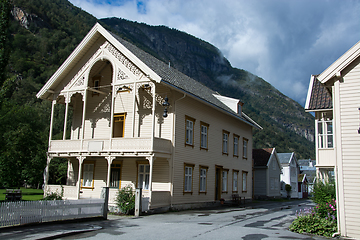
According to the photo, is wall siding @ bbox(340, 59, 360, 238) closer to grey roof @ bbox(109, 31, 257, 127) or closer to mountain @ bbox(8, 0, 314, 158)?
grey roof @ bbox(109, 31, 257, 127)

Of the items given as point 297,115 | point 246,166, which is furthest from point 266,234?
point 297,115

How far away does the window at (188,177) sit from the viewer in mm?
23047

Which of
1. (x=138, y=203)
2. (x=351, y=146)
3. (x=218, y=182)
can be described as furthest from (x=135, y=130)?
(x=351, y=146)

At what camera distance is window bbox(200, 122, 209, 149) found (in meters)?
25.5

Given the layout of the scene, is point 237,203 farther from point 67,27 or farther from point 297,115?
point 297,115

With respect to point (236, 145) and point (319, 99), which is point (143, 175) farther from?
point (319, 99)

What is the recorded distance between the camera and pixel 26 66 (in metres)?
94.6

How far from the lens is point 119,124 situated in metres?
25.1

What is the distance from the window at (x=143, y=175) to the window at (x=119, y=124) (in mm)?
3326

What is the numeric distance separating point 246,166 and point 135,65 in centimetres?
1813

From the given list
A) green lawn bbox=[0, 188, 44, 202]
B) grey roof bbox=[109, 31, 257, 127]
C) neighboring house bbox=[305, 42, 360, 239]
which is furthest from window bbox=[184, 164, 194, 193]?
green lawn bbox=[0, 188, 44, 202]

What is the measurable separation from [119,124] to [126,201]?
7.67 metres

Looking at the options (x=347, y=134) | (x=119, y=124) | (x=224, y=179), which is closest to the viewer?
(x=347, y=134)

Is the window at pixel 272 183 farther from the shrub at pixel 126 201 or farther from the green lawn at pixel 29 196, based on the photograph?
the shrub at pixel 126 201
